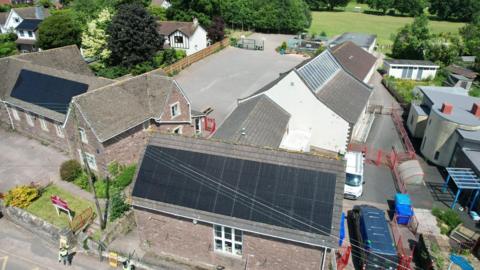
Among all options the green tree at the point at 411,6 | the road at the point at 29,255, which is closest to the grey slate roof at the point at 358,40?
the road at the point at 29,255

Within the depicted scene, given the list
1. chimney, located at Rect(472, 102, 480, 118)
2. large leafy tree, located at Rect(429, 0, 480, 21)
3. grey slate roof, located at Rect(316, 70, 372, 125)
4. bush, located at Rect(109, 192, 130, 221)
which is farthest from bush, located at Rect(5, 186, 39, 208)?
large leafy tree, located at Rect(429, 0, 480, 21)

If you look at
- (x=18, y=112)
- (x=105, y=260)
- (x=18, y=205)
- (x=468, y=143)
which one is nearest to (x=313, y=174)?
(x=105, y=260)

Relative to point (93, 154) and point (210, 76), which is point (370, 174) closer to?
point (93, 154)

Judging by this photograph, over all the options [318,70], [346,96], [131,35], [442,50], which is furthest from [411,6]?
[131,35]

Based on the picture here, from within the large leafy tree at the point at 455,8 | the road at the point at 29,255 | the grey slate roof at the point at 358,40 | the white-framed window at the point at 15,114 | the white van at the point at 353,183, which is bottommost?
the road at the point at 29,255

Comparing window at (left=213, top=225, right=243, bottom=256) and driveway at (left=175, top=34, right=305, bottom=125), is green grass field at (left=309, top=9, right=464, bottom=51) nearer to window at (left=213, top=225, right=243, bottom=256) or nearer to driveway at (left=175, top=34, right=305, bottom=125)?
driveway at (left=175, top=34, right=305, bottom=125)

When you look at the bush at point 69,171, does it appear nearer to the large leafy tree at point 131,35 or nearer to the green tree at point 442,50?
the large leafy tree at point 131,35

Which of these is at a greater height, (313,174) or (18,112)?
(313,174)
